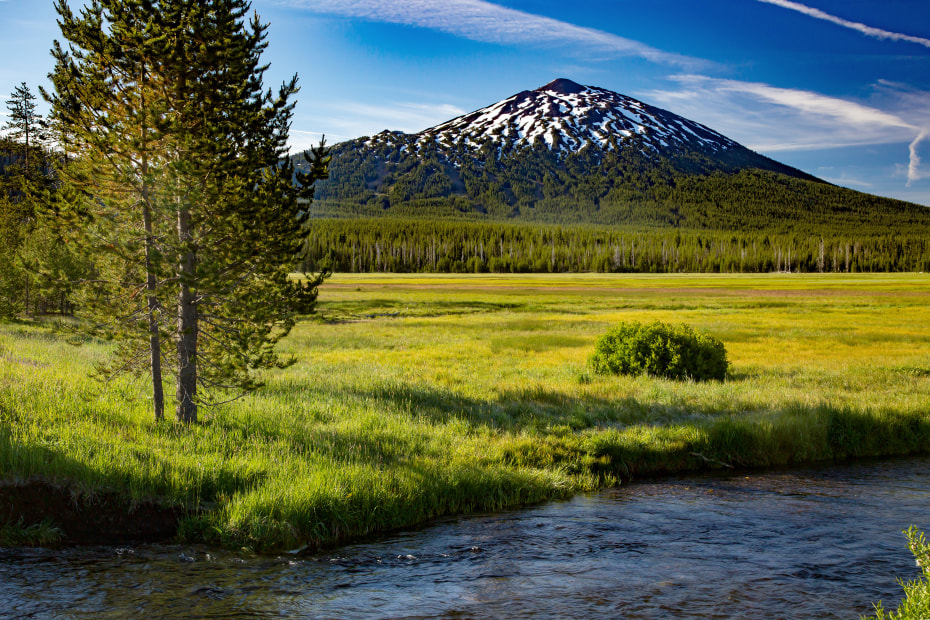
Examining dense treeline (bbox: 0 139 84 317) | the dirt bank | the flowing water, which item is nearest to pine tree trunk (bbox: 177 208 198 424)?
the dirt bank

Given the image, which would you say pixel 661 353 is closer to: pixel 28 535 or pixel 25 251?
pixel 28 535

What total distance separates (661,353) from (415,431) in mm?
13466

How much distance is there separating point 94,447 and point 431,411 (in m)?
8.54

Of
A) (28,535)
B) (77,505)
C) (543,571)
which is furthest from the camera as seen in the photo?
(77,505)

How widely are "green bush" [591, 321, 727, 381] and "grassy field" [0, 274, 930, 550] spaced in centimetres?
124

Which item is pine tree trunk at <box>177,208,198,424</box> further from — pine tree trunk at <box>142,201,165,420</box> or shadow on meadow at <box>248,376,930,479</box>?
shadow on meadow at <box>248,376,930,479</box>

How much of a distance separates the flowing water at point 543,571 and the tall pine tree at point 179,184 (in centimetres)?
527

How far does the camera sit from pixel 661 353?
25.3 metres

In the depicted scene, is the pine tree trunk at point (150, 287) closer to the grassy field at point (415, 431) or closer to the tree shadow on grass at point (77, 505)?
the grassy field at point (415, 431)

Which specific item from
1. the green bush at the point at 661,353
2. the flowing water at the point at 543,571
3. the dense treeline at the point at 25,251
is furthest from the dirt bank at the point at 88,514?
the dense treeline at the point at 25,251

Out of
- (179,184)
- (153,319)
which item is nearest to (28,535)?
(153,319)

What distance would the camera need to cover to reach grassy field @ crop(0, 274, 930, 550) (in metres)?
10.8

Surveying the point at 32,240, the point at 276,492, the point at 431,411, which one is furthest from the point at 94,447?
the point at 32,240

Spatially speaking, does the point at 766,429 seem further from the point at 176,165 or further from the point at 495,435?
the point at 176,165
